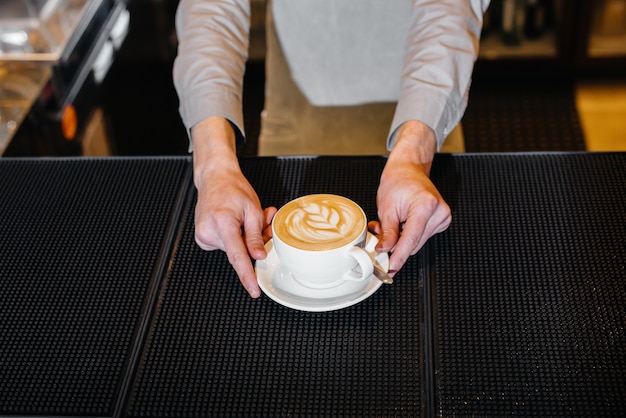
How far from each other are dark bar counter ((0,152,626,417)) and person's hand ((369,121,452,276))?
0.04m

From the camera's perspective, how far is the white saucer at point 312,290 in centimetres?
107

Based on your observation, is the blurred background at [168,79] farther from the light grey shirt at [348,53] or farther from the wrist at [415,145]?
the wrist at [415,145]

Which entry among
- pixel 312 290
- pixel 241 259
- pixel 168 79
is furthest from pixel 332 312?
pixel 168 79

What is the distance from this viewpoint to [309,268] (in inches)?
41.2

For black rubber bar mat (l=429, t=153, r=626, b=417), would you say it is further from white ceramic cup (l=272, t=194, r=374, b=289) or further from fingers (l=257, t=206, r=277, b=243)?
fingers (l=257, t=206, r=277, b=243)

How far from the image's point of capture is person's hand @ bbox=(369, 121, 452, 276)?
1135 mm

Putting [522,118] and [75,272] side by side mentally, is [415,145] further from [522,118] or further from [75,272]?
[522,118]

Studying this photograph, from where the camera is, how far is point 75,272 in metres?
1.19

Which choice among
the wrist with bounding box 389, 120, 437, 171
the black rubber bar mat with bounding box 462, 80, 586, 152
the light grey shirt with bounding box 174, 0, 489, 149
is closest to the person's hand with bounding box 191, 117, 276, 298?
the light grey shirt with bounding box 174, 0, 489, 149

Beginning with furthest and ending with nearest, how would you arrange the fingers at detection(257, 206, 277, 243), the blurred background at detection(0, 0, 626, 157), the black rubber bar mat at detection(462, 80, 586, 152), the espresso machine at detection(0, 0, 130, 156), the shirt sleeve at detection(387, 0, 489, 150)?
the black rubber bar mat at detection(462, 80, 586, 152), the blurred background at detection(0, 0, 626, 157), the espresso machine at detection(0, 0, 130, 156), the shirt sleeve at detection(387, 0, 489, 150), the fingers at detection(257, 206, 277, 243)

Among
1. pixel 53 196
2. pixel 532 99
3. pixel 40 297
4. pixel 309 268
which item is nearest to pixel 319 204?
pixel 309 268

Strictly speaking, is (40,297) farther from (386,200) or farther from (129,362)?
(386,200)

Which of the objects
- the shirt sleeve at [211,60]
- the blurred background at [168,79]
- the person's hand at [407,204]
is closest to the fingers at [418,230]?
the person's hand at [407,204]

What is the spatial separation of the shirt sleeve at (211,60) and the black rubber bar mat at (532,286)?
17.8 inches
